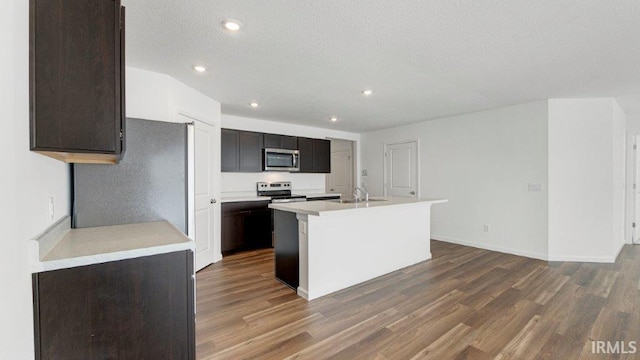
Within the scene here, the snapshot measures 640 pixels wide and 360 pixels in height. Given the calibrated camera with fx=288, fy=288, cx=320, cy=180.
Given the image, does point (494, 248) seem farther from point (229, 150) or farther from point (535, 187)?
point (229, 150)

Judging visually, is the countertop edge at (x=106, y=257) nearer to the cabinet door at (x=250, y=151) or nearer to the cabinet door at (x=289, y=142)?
the cabinet door at (x=250, y=151)

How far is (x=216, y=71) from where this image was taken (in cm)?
299

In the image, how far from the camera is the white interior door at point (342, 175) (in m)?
7.23

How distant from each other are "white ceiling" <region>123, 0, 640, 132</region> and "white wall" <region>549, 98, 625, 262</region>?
1.01 feet

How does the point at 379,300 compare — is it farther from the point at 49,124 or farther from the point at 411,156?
the point at 411,156

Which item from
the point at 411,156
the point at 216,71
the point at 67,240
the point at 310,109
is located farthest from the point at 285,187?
the point at 67,240

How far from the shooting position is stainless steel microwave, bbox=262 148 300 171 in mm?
5238

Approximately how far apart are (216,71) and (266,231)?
2733 millimetres

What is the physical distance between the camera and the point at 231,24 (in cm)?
205

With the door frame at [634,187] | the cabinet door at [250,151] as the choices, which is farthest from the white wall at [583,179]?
the cabinet door at [250,151]

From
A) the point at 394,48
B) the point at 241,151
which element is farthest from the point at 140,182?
the point at 241,151

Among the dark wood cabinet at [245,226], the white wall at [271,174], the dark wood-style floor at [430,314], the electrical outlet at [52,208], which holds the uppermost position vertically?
the white wall at [271,174]

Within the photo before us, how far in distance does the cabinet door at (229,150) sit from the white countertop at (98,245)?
290 cm

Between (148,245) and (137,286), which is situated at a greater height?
(148,245)
